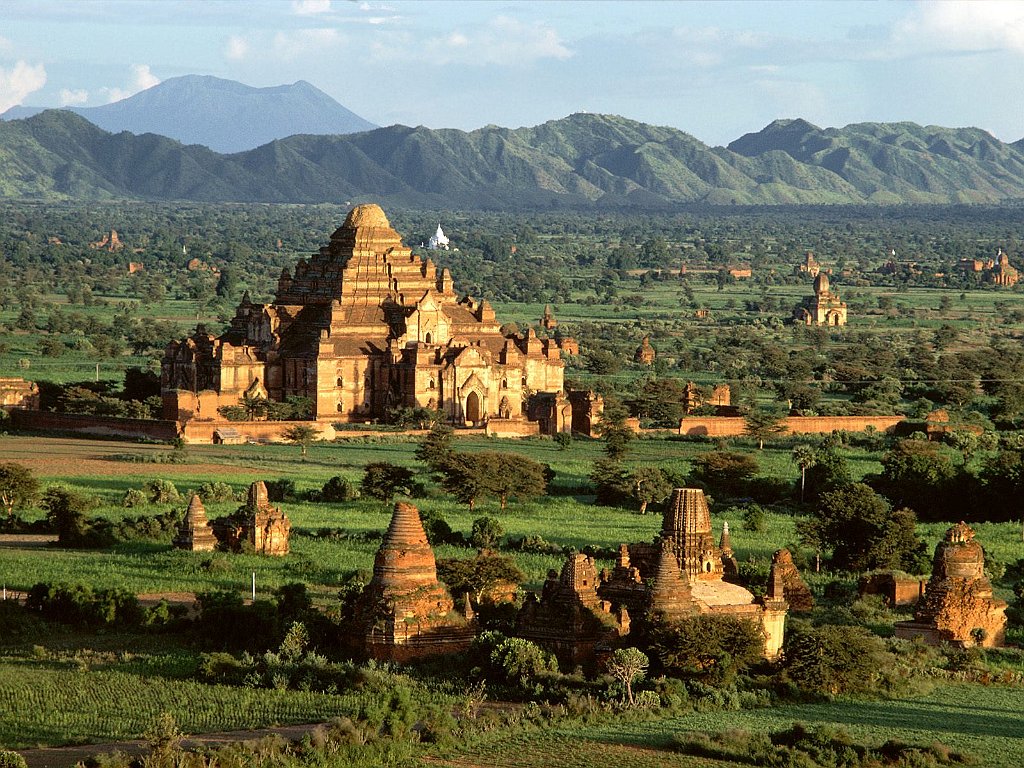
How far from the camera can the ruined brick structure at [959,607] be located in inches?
1494

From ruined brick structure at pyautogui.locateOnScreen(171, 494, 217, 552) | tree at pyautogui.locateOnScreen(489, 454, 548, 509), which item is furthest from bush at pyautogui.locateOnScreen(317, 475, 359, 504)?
ruined brick structure at pyautogui.locateOnScreen(171, 494, 217, 552)

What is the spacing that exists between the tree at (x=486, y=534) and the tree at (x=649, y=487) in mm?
6869

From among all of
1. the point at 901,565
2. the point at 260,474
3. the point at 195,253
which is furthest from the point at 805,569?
the point at 195,253

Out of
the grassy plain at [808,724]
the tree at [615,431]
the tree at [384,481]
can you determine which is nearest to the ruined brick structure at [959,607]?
the grassy plain at [808,724]

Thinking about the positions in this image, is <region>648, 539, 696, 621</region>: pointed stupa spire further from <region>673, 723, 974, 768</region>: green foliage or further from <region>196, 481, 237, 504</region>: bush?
<region>196, 481, 237, 504</region>: bush

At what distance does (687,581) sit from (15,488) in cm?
1946

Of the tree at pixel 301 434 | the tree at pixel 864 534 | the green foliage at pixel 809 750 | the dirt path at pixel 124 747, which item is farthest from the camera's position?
the tree at pixel 301 434

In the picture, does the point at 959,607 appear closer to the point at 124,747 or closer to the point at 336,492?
the point at 124,747

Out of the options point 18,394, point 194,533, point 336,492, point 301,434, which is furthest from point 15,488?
point 18,394

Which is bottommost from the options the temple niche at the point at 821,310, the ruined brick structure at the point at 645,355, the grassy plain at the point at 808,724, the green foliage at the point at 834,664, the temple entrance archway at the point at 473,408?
the grassy plain at the point at 808,724

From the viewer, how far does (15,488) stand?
50.3 meters

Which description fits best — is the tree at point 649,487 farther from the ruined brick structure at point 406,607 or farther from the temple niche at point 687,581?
the ruined brick structure at point 406,607

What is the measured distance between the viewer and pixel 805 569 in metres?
44.9

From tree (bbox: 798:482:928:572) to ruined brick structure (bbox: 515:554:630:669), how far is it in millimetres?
11033
